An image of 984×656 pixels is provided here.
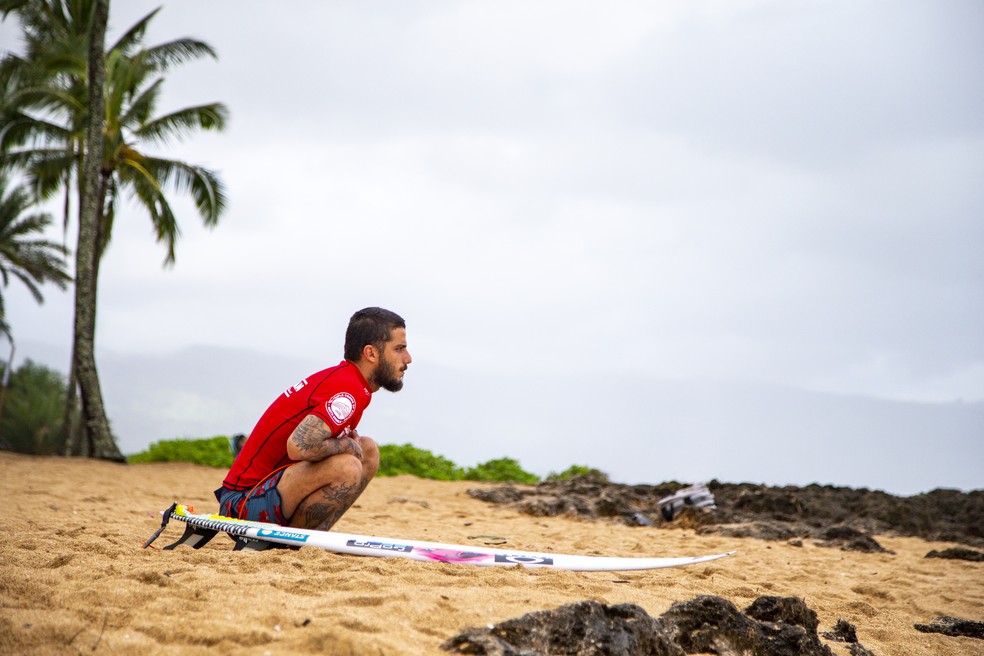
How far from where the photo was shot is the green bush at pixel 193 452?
45.6 ft

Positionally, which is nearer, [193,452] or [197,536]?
[197,536]

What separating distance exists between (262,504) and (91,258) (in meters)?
12.0

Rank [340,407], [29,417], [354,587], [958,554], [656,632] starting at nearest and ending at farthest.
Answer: [656,632] < [354,587] < [340,407] < [958,554] < [29,417]

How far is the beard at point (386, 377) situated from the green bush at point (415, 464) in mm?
8430

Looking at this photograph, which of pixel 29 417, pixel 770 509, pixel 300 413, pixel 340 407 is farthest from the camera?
pixel 29 417

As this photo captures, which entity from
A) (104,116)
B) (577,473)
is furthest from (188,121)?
(577,473)

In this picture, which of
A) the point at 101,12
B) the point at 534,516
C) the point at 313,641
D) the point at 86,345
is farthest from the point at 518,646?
the point at 101,12

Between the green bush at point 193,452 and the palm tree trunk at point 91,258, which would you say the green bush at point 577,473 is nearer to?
the green bush at point 193,452

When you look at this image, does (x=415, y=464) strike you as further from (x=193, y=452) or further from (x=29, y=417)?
(x=29, y=417)

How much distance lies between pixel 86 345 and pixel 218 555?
38.8 ft

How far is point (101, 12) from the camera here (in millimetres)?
14297

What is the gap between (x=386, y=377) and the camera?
4430mm

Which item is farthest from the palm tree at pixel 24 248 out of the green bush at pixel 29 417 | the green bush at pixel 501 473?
the green bush at pixel 501 473

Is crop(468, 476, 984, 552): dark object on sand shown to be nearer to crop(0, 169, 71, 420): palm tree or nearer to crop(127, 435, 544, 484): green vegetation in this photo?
crop(127, 435, 544, 484): green vegetation
